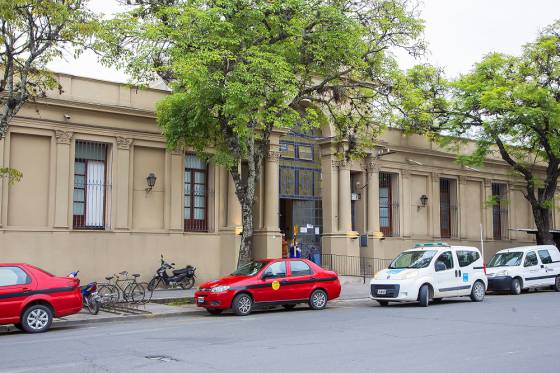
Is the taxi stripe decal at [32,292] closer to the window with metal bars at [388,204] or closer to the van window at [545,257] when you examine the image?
the van window at [545,257]

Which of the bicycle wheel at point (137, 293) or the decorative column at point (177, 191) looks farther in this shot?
the decorative column at point (177, 191)

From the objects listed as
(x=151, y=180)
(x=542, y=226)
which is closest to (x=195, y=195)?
(x=151, y=180)

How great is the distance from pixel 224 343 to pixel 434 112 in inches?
769

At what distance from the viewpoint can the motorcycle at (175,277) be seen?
21219 mm

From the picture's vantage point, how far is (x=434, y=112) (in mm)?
27734

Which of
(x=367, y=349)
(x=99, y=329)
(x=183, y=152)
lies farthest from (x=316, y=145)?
(x=367, y=349)

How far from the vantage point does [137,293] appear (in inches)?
691

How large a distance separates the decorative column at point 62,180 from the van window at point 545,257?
55.3ft

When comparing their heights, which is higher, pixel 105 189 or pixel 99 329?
pixel 105 189

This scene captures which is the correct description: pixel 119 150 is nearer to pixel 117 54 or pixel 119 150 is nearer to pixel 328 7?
pixel 117 54

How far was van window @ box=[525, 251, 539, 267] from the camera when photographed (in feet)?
74.8

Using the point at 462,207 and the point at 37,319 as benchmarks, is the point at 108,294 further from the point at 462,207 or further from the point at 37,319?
the point at 462,207

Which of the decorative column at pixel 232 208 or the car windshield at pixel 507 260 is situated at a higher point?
the decorative column at pixel 232 208

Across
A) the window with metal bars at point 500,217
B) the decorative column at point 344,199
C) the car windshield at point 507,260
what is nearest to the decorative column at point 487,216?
the window with metal bars at point 500,217
